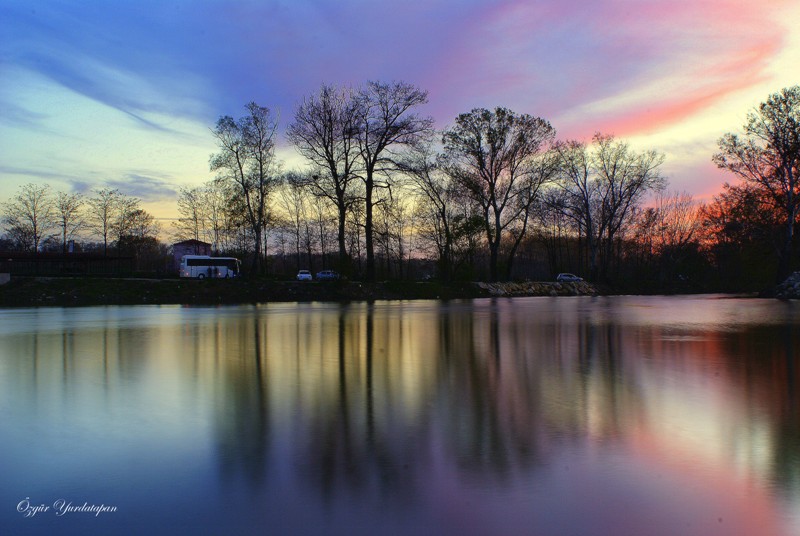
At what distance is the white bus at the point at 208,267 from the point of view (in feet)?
213

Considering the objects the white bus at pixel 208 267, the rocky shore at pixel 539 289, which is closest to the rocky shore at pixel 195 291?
the rocky shore at pixel 539 289

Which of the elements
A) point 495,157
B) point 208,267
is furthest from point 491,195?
point 208,267

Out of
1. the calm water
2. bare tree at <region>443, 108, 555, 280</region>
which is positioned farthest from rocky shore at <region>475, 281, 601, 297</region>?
the calm water

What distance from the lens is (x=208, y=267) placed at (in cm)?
6600

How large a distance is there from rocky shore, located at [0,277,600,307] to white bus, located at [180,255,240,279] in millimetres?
24280

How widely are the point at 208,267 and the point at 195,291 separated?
28.9 m

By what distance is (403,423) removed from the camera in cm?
613

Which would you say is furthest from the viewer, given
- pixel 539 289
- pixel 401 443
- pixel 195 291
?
pixel 539 289

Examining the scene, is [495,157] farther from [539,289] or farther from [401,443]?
[401,443]

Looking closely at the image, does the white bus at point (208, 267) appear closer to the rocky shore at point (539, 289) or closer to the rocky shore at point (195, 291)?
the rocky shore at point (195, 291)

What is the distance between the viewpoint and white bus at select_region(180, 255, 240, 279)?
6506 cm

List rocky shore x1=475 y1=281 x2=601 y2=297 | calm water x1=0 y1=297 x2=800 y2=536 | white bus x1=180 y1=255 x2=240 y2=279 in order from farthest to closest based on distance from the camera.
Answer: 1. white bus x1=180 y1=255 x2=240 y2=279
2. rocky shore x1=475 y1=281 x2=601 y2=297
3. calm water x1=0 y1=297 x2=800 y2=536

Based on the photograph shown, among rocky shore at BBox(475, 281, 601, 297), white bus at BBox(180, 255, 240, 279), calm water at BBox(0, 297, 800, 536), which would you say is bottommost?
calm water at BBox(0, 297, 800, 536)

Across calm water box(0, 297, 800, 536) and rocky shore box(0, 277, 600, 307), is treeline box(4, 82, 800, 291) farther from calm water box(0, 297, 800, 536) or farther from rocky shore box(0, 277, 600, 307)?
calm water box(0, 297, 800, 536)
